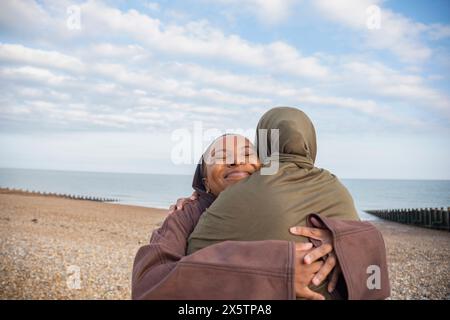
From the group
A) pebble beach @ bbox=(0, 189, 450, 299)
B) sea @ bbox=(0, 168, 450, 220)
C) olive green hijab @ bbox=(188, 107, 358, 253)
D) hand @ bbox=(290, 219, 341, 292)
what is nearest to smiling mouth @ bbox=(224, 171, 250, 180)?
olive green hijab @ bbox=(188, 107, 358, 253)

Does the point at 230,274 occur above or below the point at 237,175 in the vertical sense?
below

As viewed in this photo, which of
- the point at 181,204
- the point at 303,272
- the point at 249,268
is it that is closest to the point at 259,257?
the point at 249,268

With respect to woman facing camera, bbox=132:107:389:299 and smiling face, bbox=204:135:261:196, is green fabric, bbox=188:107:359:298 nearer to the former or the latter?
woman facing camera, bbox=132:107:389:299

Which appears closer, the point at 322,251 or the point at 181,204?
the point at 322,251

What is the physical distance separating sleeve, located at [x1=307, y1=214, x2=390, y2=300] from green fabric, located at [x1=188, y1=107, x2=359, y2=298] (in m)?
0.10

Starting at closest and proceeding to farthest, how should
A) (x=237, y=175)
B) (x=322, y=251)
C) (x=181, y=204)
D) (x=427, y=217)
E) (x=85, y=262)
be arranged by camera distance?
1. (x=322, y=251)
2. (x=237, y=175)
3. (x=181, y=204)
4. (x=85, y=262)
5. (x=427, y=217)

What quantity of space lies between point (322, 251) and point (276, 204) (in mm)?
295

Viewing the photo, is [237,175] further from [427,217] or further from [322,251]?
[427,217]

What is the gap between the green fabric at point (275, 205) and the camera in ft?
6.66

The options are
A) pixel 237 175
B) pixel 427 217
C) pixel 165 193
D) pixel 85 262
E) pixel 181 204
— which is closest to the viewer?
pixel 237 175

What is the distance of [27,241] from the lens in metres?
13.2

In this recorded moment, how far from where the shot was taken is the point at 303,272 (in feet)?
6.47
